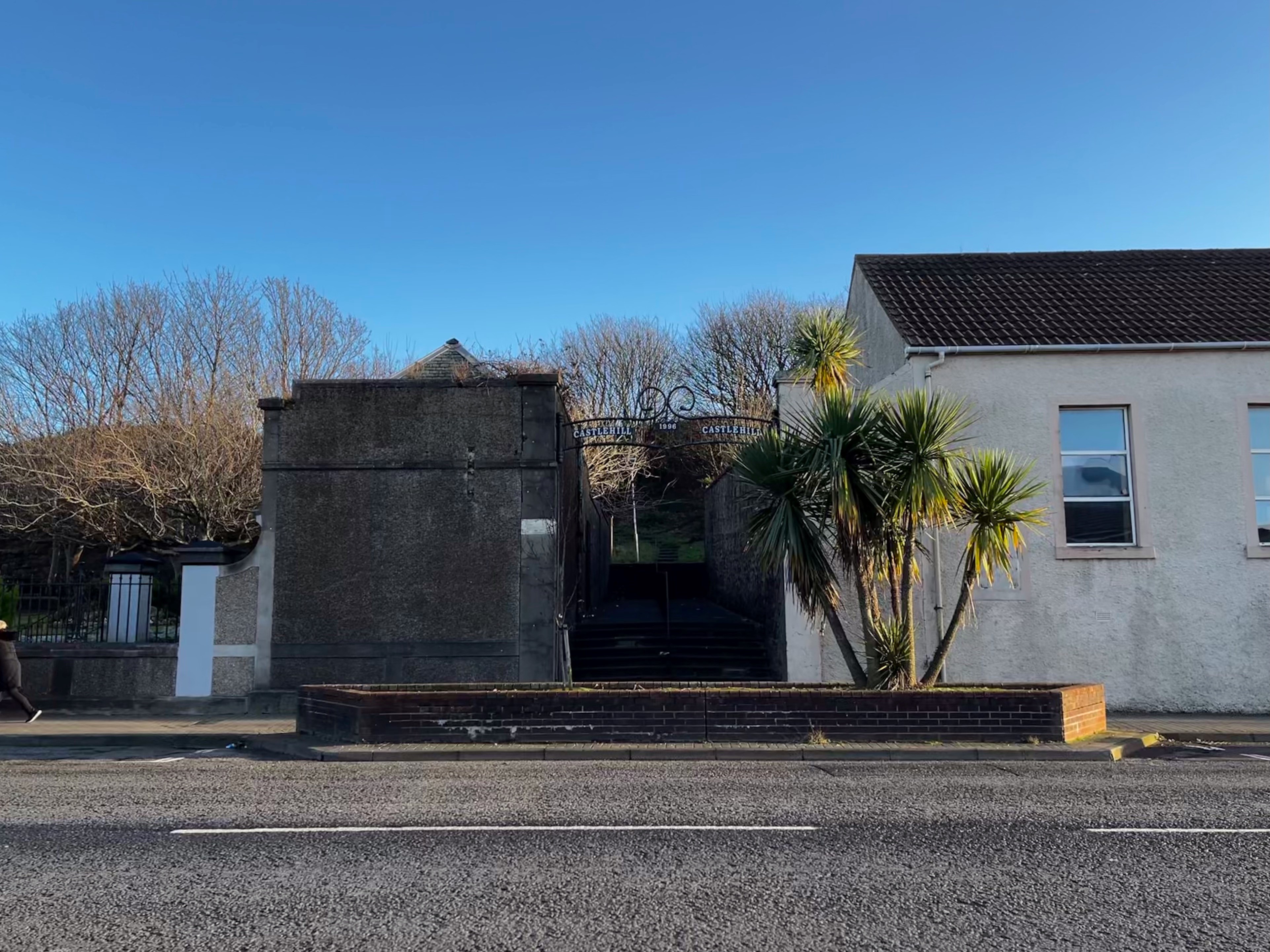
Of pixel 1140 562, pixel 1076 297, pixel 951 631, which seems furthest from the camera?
pixel 1076 297

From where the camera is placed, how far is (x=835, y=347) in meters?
14.2

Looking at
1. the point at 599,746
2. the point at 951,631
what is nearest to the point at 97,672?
the point at 599,746

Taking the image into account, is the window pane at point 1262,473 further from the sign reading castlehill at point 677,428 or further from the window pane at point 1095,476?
the sign reading castlehill at point 677,428

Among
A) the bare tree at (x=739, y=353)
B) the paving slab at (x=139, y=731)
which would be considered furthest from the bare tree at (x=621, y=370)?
the paving slab at (x=139, y=731)

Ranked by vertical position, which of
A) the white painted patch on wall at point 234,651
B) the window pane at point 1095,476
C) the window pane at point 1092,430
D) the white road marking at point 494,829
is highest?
the window pane at point 1092,430

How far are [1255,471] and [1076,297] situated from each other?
3936 millimetres

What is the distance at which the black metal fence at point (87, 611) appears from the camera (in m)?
14.0

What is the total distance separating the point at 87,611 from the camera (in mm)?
14008

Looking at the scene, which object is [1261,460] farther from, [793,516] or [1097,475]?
[793,516]

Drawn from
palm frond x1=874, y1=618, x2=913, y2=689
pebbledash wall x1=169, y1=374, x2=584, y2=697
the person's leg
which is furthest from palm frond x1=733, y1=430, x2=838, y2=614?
the person's leg

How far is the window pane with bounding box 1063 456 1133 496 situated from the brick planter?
5052mm

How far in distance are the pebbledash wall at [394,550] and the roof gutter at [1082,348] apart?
19.4ft

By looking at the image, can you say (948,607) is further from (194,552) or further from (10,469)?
(10,469)

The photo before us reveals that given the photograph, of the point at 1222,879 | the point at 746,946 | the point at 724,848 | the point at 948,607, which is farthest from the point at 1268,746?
the point at 746,946
